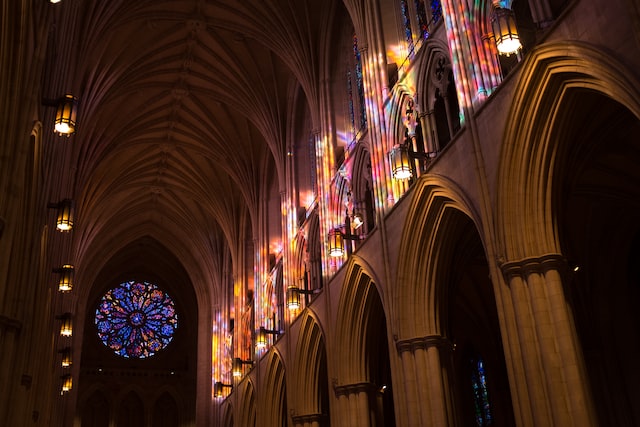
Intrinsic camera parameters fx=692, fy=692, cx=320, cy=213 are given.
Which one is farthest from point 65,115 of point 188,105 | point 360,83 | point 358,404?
point 188,105

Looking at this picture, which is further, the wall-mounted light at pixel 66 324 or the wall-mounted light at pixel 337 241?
the wall-mounted light at pixel 66 324

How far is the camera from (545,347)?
31.4 ft

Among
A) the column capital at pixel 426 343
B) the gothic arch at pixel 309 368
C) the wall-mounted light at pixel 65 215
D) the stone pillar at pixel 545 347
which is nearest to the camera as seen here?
the stone pillar at pixel 545 347

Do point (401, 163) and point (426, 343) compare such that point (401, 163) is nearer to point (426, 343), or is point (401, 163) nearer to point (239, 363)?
point (426, 343)

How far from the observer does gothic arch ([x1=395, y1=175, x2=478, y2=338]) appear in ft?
43.7

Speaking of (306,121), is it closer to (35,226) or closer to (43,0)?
(35,226)

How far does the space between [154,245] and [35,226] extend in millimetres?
28308

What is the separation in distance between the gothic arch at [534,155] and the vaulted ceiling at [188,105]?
8962 millimetres

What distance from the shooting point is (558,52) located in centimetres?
980

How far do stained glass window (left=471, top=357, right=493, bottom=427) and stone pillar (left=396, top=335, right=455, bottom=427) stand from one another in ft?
31.7

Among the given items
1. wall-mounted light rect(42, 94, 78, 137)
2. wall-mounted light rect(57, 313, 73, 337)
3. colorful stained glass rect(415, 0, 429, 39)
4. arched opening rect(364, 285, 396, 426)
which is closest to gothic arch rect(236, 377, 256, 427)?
wall-mounted light rect(57, 313, 73, 337)

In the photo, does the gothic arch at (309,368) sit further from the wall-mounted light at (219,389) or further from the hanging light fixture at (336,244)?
the wall-mounted light at (219,389)

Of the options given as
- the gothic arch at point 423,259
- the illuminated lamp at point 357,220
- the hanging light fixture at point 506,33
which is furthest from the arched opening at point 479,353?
the hanging light fixture at point 506,33

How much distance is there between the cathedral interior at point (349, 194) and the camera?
32.6 feet
